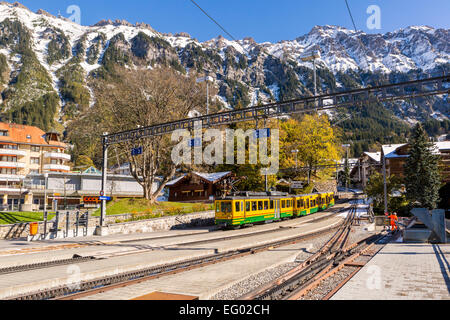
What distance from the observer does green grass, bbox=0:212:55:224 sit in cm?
2455

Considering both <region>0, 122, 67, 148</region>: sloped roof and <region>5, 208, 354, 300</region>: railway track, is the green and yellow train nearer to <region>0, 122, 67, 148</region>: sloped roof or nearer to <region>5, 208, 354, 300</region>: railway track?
<region>5, 208, 354, 300</region>: railway track

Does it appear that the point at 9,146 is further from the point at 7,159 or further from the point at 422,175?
the point at 422,175

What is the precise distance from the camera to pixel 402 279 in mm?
9836

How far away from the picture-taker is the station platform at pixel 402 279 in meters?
8.02

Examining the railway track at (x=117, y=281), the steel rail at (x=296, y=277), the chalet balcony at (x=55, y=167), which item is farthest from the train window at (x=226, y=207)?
the chalet balcony at (x=55, y=167)

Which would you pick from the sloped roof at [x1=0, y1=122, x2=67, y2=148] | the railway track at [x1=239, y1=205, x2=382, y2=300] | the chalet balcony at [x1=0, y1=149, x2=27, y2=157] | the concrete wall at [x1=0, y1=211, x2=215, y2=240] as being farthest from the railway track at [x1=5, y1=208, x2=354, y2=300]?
the chalet balcony at [x1=0, y1=149, x2=27, y2=157]

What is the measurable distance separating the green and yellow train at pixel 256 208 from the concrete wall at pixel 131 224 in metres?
4.53

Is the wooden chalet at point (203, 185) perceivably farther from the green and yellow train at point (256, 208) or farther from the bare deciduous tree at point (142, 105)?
the bare deciduous tree at point (142, 105)

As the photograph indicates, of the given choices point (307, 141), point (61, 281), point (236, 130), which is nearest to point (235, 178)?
point (236, 130)

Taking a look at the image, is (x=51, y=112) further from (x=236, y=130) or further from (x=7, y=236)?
(x=7, y=236)

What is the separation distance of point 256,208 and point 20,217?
61.5 feet

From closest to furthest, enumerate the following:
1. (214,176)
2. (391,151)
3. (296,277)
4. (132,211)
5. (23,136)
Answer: (296,277), (132,211), (214,176), (391,151), (23,136)

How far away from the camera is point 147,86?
107ft

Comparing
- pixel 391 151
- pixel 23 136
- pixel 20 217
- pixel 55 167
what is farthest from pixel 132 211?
pixel 23 136
